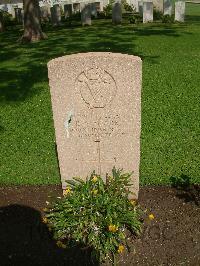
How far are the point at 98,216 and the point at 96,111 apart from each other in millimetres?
1302

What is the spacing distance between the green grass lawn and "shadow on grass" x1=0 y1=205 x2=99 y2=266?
38.9 inches

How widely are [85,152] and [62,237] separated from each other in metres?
1.13

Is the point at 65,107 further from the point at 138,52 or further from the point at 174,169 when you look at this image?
the point at 138,52

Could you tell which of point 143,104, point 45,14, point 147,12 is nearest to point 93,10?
point 45,14

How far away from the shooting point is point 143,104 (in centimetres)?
867

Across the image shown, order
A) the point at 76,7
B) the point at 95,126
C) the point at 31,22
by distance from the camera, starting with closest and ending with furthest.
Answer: the point at 95,126 → the point at 31,22 → the point at 76,7

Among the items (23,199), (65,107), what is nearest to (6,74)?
(23,199)

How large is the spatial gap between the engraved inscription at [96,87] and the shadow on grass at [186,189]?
76.0 inches

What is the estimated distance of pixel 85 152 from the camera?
5074 mm

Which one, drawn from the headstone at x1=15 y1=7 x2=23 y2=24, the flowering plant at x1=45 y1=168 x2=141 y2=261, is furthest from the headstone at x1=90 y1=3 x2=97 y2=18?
the flowering plant at x1=45 y1=168 x2=141 y2=261

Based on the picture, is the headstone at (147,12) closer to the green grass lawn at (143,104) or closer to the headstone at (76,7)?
the green grass lawn at (143,104)

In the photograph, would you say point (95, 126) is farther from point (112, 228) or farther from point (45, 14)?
point (45, 14)

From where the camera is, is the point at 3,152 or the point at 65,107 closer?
the point at 65,107

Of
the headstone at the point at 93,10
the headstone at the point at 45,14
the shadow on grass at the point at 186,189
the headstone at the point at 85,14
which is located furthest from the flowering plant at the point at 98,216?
the headstone at the point at 45,14
